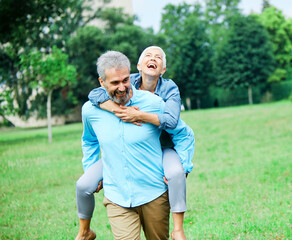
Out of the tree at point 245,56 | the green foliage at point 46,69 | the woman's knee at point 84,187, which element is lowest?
the woman's knee at point 84,187

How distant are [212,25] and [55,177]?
4902 centimetres

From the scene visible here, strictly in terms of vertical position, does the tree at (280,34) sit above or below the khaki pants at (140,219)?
above

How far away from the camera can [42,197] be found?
8.42 meters

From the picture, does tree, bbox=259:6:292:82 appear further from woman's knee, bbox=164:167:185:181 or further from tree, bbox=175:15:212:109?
woman's knee, bbox=164:167:185:181

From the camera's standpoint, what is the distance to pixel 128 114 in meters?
2.98

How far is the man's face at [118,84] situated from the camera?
114 inches

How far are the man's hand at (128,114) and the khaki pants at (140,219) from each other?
74cm

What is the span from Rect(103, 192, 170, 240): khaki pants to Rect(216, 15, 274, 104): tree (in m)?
43.1

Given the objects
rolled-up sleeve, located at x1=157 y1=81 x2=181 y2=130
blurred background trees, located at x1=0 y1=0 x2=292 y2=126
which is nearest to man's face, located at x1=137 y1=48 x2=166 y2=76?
rolled-up sleeve, located at x1=157 y1=81 x2=181 y2=130

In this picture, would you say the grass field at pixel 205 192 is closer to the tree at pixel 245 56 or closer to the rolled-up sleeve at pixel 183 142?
the rolled-up sleeve at pixel 183 142

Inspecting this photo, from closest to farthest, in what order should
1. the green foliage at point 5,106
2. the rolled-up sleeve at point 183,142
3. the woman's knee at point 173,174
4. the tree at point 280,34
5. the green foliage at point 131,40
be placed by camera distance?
the woman's knee at point 173,174, the rolled-up sleeve at point 183,142, the green foliage at point 5,106, the green foliage at point 131,40, the tree at point 280,34

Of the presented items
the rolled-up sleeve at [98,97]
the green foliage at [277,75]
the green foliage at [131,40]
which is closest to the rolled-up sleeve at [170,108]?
the rolled-up sleeve at [98,97]

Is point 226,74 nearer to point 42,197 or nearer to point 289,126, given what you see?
point 289,126

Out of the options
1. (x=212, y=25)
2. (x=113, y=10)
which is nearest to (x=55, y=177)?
(x=113, y=10)
